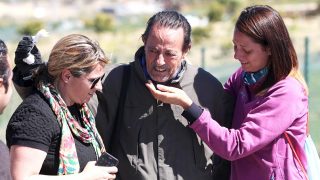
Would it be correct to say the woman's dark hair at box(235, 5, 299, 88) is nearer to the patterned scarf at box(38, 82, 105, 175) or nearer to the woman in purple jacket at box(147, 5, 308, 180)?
the woman in purple jacket at box(147, 5, 308, 180)

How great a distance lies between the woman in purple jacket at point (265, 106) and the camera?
3.48 meters

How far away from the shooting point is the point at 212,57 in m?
21.9

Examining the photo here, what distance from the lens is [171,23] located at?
3619 millimetres

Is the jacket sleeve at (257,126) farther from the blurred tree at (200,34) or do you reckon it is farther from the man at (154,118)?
the blurred tree at (200,34)

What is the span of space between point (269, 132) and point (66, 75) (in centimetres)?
104

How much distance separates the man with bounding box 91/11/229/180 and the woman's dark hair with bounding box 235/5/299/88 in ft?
1.14

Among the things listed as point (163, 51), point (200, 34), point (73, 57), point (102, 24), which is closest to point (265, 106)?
point (163, 51)

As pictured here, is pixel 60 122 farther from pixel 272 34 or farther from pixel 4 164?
pixel 272 34

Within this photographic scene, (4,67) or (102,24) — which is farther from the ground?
(4,67)

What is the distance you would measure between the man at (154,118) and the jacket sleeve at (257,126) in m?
0.24

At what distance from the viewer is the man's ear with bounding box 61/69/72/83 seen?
325 centimetres

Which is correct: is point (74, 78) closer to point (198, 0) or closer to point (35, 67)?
point (35, 67)

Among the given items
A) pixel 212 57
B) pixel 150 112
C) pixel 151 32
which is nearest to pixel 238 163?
pixel 150 112

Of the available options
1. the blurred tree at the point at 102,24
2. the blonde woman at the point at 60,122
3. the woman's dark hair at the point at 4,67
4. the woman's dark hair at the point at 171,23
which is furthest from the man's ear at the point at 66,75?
the blurred tree at the point at 102,24
